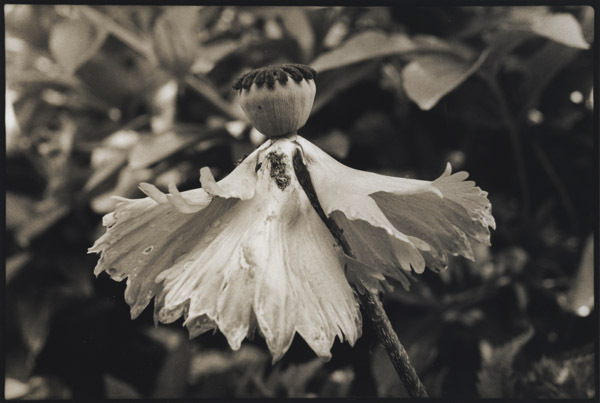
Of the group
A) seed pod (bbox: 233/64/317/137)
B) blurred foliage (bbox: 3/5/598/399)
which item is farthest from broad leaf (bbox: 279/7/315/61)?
seed pod (bbox: 233/64/317/137)

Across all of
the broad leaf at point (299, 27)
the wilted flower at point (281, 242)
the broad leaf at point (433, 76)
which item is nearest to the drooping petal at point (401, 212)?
the wilted flower at point (281, 242)

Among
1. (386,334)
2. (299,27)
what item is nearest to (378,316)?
(386,334)

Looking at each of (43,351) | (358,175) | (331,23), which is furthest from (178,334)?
(358,175)

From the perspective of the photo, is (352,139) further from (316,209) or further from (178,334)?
(316,209)

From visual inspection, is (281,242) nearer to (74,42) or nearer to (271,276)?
(271,276)

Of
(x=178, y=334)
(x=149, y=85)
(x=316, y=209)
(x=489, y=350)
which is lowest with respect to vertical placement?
(x=178, y=334)

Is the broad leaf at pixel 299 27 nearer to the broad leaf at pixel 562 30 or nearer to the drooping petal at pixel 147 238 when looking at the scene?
the broad leaf at pixel 562 30
